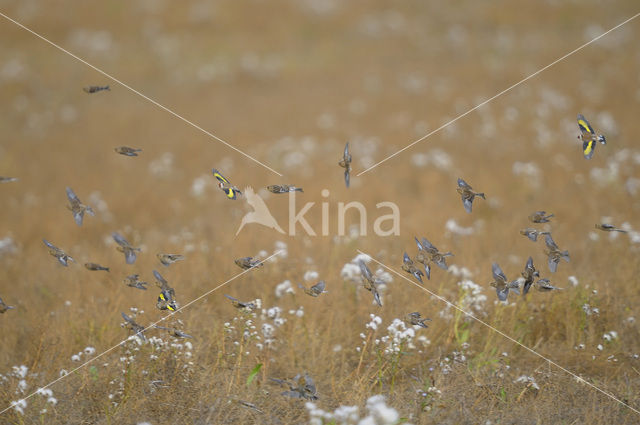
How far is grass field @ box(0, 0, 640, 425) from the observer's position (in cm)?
342

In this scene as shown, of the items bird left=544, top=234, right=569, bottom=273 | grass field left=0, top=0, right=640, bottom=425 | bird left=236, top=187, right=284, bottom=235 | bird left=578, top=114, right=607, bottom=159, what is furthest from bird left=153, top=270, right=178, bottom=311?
bird left=236, top=187, right=284, bottom=235

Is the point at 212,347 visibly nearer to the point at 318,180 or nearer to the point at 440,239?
the point at 440,239

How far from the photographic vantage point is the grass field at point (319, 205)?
3.42m

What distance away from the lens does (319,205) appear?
8312 mm

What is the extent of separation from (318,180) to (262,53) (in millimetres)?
9132

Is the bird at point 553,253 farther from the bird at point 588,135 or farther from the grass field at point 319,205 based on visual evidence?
the grass field at point 319,205

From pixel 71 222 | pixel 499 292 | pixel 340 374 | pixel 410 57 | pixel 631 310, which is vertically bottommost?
pixel 71 222

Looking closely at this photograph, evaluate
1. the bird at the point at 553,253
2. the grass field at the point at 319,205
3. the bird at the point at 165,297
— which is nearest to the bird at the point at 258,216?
the grass field at the point at 319,205

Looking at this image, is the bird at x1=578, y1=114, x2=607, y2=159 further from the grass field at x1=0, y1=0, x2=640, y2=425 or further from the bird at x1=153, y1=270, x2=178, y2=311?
the bird at x1=153, y1=270, x2=178, y2=311

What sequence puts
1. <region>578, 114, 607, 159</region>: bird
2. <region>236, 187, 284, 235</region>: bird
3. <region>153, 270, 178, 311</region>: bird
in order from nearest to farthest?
<region>578, 114, 607, 159</region>: bird → <region>153, 270, 178, 311</region>: bird → <region>236, 187, 284, 235</region>: bird

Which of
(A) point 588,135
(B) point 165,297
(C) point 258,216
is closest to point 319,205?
(C) point 258,216

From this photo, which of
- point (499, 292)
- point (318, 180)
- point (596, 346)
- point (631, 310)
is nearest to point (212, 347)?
point (499, 292)

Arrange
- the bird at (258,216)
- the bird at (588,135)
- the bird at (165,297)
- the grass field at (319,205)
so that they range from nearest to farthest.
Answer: the bird at (588,135), the bird at (165,297), the grass field at (319,205), the bird at (258,216)

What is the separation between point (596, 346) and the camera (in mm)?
3906
